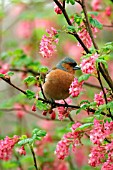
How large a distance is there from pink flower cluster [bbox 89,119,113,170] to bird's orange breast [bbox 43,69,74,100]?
64cm

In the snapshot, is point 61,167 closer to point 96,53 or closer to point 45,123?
point 45,123

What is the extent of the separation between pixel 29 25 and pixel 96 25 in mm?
4594

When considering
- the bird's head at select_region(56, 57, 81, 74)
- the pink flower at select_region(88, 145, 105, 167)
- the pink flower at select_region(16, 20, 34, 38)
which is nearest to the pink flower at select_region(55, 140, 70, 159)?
the pink flower at select_region(88, 145, 105, 167)

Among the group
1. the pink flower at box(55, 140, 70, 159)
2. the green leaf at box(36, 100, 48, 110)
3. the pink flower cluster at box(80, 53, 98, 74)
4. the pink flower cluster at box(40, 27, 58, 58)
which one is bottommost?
the pink flower at box(55, 140, 70, 159)

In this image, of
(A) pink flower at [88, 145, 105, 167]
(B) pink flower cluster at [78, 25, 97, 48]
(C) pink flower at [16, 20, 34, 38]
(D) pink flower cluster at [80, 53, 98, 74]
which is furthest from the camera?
(C) pink flower at [16, 20, 34, 38]

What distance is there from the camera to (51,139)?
4855mm

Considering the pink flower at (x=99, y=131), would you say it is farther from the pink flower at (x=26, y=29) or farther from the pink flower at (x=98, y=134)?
the pink flower at (x=26, y=29)

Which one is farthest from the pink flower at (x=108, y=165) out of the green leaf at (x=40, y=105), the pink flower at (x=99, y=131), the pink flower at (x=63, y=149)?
the green leaf at (x=40, y=105)

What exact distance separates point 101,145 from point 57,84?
2.58 feet

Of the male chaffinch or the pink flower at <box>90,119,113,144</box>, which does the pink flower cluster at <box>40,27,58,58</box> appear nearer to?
the pink flower at <box>90,119,113,144</box>

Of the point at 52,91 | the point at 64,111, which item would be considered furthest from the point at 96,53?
the point at 52,91

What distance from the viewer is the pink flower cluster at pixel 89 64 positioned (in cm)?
242

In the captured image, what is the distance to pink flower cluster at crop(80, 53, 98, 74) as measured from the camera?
242 centimetres

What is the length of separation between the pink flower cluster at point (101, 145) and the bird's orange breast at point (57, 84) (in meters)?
0.64
